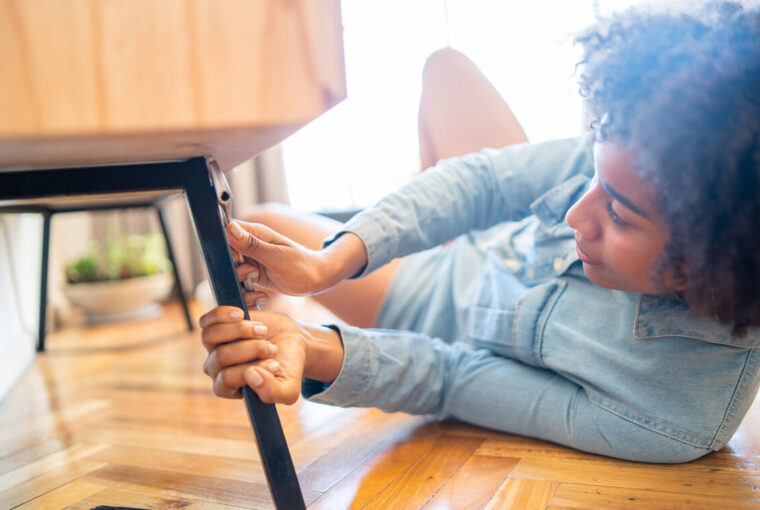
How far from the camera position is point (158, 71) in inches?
10.6

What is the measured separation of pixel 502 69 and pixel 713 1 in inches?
53.2

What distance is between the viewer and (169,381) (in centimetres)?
110

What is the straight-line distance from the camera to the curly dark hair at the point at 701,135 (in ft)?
1.38

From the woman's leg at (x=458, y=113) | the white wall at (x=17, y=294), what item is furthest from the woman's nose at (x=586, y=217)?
the white wall at (x=17, y=294)

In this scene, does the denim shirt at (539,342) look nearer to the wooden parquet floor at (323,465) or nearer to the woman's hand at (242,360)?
the wooden parquet floor at (323,465)

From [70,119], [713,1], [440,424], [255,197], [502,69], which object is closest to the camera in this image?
[70,119]

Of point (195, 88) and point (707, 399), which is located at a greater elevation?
point (195, 88)

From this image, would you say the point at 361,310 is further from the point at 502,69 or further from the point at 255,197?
the point at 255,197

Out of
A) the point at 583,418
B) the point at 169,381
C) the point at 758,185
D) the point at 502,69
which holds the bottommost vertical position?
the point at 169,381

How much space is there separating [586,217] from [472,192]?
0.97 ft

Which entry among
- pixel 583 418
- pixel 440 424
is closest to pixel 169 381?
pixel 440 424

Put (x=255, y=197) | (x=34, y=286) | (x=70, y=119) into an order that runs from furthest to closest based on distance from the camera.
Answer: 1. (x=255, y=197)
2. (x=34, y=286)
3. (x=70, y=119)

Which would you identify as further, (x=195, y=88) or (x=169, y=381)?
(x=169, y=381)

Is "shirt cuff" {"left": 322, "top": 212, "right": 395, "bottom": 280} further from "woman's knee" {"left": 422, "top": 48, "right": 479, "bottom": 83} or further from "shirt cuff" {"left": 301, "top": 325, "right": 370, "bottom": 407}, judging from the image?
"woman's knee" {"left": 422, "top": 48, "right": 479, "bottom": 83}
